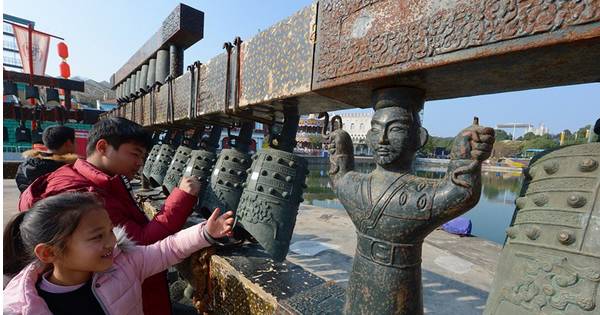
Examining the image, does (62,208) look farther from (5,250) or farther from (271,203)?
(271,203)

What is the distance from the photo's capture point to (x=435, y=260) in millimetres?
3863

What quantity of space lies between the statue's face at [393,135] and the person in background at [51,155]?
340 centimetres

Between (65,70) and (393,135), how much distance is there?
609 inches

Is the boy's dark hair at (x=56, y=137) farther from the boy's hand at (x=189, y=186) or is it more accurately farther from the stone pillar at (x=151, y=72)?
the boy's hand at (x=189, y=186)

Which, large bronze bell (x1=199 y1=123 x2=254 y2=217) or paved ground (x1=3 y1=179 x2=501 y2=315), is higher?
large bronze bell (x1=199 y1=123 x2=254 y2=217)

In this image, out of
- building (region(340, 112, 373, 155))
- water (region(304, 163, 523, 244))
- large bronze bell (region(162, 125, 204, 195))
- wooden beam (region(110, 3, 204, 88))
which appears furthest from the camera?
building (region(340, 112, 373, 155))

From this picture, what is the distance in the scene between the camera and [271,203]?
1611 millimetres

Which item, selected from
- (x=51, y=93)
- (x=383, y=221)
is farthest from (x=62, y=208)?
(x=51, y=93)

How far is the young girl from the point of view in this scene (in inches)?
42.7

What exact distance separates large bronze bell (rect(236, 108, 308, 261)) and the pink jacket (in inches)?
11.3

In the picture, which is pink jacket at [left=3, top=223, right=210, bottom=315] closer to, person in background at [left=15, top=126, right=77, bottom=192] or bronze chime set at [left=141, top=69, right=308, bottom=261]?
bronze chime set at [left=141, top=69, right=308, bottom=261]

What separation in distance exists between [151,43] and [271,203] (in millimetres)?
3561

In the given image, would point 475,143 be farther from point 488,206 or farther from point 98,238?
point 488,206

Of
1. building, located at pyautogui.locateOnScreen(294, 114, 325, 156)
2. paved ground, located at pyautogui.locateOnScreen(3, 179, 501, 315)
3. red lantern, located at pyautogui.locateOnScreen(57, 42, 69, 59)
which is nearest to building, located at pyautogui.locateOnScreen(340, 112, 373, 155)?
building, located at pyautogui.locateOnScreen(294, 114, 325, 156)
